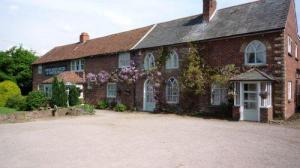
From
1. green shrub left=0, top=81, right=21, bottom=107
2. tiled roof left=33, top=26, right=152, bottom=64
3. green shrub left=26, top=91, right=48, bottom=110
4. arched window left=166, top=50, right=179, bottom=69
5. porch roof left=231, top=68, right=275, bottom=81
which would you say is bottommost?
green shrub left=26, top=91, right=48, bottom=110

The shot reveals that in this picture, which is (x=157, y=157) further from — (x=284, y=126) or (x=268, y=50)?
(x=268, y=50)

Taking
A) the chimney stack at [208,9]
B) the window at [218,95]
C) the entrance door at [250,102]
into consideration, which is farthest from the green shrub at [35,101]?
the entrance door at [250,102]

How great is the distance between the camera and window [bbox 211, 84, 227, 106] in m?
21.8

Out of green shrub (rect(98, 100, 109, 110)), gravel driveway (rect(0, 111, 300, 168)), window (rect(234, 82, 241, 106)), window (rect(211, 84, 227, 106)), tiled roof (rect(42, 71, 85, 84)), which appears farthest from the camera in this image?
tiled roof (rect(42, 71, 85, 84))

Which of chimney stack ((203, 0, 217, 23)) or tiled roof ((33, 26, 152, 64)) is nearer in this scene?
chimney stack ((203, 0, 217, 23))

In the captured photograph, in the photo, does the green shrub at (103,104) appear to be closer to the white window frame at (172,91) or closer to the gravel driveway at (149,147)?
the white window frame at (172,91)

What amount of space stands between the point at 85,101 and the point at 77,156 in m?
23.3

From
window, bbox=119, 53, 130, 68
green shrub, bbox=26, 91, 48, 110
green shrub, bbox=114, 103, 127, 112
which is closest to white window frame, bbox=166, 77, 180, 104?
green shrub, bbox=114, 103, 127, 112

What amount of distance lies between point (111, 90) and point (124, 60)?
3.25 metres

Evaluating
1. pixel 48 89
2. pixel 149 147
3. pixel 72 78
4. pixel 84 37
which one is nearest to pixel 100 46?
pixel 72 78

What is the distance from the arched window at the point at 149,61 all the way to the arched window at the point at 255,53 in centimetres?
858

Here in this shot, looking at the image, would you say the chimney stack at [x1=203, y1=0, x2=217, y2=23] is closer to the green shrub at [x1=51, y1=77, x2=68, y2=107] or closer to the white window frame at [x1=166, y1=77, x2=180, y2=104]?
the white window frame at [x1=166, y1=77, x2=180, y2=104]

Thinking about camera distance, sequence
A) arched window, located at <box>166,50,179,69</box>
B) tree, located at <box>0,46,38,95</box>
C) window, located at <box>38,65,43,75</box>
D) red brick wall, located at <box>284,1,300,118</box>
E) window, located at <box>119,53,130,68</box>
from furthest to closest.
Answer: tree, located at <box>0,46,38,95</box> < window, located at <box>38,65,43,75</box> < window, located at <box>119,53,130,68</box> < arched window, located at <box>166,50,179,69</box> < red brick wall, located at <box>284,1,300,118</box>

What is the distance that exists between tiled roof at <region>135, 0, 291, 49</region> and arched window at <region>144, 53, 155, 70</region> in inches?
34.4
